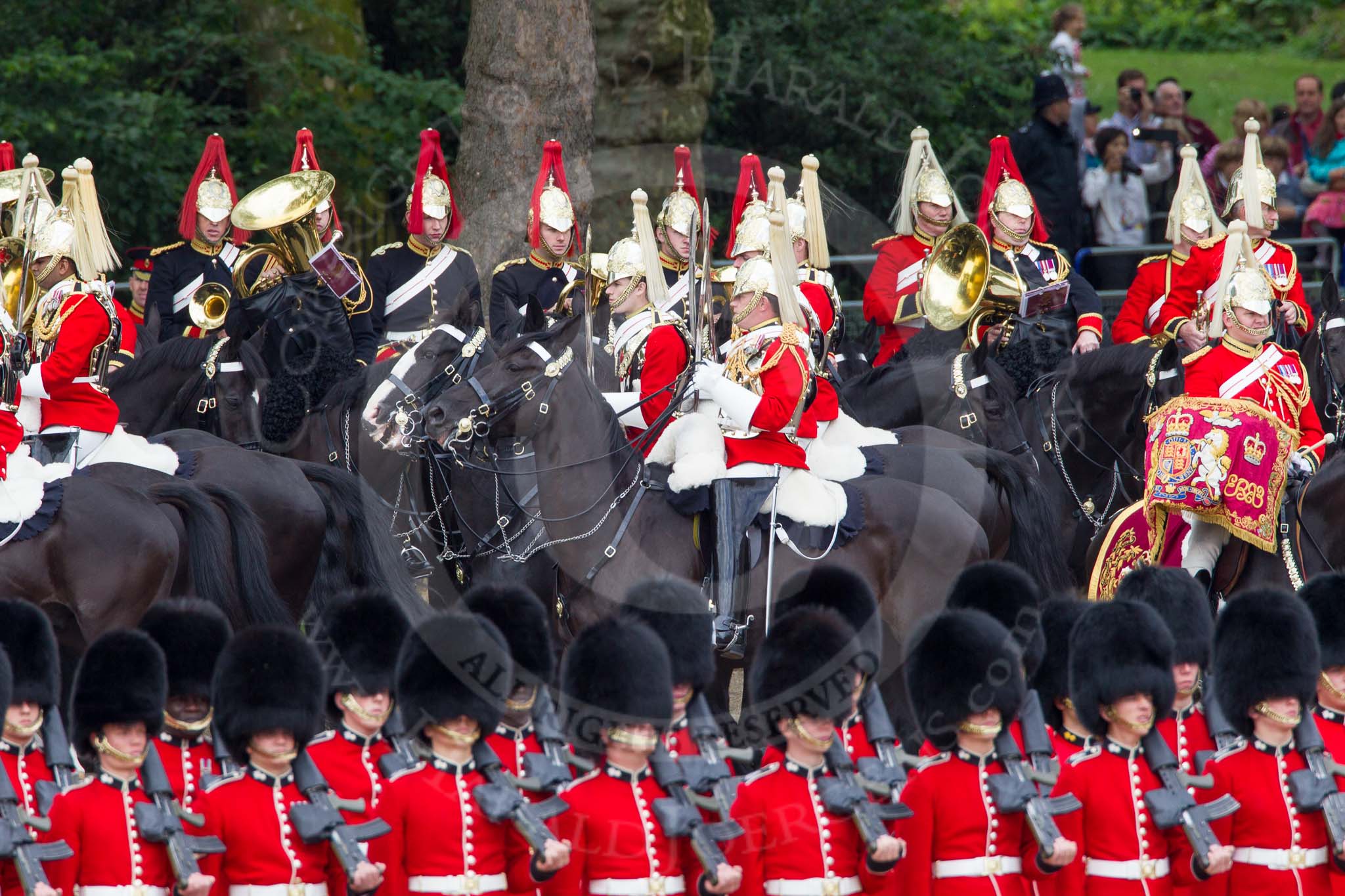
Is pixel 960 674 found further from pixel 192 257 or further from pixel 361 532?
pixel 192 257

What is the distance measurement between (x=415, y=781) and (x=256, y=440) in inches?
191

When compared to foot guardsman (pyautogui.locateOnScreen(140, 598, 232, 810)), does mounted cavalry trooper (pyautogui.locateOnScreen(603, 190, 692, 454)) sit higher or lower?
higher

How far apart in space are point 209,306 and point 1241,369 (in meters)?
5.51

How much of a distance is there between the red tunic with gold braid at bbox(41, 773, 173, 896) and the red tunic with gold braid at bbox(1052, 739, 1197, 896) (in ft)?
7.94

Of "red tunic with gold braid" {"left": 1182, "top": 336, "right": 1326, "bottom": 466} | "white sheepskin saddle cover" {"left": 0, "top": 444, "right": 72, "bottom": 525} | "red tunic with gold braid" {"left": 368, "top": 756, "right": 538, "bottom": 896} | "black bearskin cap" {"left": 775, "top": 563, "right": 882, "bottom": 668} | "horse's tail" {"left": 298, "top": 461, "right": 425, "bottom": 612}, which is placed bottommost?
"horse's tail" {"left": 298, "top": 461, "right": 425, "bottom": 612}

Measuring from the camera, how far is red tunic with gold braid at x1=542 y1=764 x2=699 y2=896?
5629mm

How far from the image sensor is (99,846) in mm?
5523

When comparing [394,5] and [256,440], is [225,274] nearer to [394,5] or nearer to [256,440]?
[256,440]

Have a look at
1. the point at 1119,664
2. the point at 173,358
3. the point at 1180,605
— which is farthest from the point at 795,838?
the point at 173,358

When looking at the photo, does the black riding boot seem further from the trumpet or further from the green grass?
the green grass

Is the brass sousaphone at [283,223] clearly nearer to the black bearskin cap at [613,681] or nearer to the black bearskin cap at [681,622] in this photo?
the black bearskin cap at [681,622]

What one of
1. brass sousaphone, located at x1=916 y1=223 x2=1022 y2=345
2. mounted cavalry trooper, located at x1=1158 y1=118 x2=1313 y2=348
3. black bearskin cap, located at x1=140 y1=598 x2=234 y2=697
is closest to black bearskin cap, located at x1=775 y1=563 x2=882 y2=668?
black bearskin cap, located at x1=140 y1=598 x2=234 y2=697

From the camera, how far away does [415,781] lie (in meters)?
5.66

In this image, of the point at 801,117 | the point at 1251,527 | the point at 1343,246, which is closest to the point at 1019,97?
the point at 801,117
